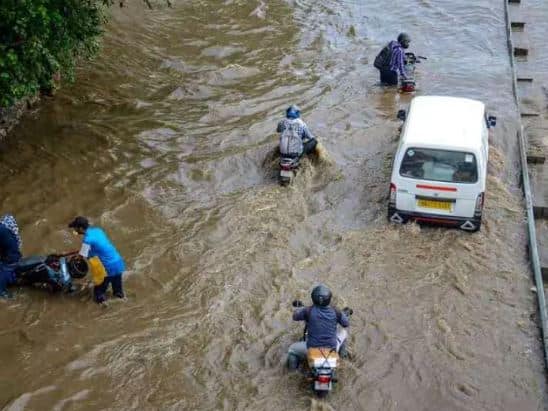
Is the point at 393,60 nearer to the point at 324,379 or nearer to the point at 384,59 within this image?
the point at 384,59

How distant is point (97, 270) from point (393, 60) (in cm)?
1042

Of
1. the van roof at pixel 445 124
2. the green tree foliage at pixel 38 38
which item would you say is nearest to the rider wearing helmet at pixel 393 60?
the van roof at pixel 445 124

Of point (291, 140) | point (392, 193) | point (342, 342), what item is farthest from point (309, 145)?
point (342, 342)

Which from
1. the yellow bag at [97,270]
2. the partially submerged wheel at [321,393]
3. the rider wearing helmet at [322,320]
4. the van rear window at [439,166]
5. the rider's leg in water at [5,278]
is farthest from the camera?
the van rear window at [439,166]

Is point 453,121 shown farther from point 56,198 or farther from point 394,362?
point 56,198

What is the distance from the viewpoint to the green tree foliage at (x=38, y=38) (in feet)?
36.9

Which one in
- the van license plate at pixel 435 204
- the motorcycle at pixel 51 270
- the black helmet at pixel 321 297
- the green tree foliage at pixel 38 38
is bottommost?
the van license plate at pixel 435 204

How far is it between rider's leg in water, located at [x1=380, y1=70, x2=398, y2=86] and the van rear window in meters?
6.54

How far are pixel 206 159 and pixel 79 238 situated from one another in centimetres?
357

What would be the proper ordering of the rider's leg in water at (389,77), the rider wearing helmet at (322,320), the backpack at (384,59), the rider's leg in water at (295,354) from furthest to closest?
the rider's leg in water at (389,77)
the backpack at (384,59)
the rider's leg in water at (295,354)
the rider wearing helmet at (322,320)

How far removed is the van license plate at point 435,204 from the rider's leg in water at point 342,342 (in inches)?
137

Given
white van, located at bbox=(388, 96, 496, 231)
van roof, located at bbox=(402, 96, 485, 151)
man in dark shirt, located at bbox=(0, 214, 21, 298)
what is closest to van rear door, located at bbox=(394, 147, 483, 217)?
white van, located at bbox=(388, 96, 496, 231)

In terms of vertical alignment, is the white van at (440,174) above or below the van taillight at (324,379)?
above

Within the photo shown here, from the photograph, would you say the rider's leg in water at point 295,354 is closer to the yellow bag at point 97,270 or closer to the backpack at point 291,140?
the yellow bag at point 97,270
